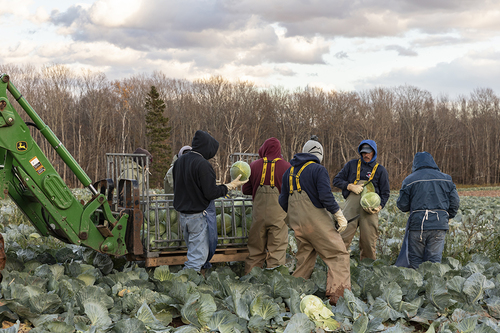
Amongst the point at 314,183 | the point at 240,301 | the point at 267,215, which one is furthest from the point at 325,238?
the point at 240,301

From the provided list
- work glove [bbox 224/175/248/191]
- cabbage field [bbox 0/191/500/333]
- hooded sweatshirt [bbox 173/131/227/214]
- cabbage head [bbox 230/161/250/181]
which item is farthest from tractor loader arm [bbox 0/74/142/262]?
cabbage head [bbox 230/161/250/181]

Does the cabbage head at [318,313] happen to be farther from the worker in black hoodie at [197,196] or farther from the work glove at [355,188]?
the work glove at [355,188]

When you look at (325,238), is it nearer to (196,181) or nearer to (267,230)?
(267,230)

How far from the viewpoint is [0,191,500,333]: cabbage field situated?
3969mm

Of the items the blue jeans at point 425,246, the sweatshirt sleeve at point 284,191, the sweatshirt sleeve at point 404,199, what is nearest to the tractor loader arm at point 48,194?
the sweatshirt sleeve at point 284,191

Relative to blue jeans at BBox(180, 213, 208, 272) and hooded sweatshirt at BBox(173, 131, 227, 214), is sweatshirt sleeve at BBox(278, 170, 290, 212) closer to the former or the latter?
hooded sweatshirt at BBox(173, 131, 227, 214)

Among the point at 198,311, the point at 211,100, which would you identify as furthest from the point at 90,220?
the point at 211,100

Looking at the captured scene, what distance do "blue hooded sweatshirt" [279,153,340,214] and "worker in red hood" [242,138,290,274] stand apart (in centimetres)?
62

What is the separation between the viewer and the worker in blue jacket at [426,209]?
5406 mm

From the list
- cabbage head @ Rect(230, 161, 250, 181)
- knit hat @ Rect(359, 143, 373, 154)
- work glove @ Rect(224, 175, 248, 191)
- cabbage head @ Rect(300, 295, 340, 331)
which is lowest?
cabbage head @ Rect(300, 295, 340, 331)

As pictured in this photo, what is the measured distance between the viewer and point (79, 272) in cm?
510

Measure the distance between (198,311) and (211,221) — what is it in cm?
133

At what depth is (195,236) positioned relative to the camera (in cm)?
505

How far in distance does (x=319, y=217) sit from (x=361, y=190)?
1.59 metres
